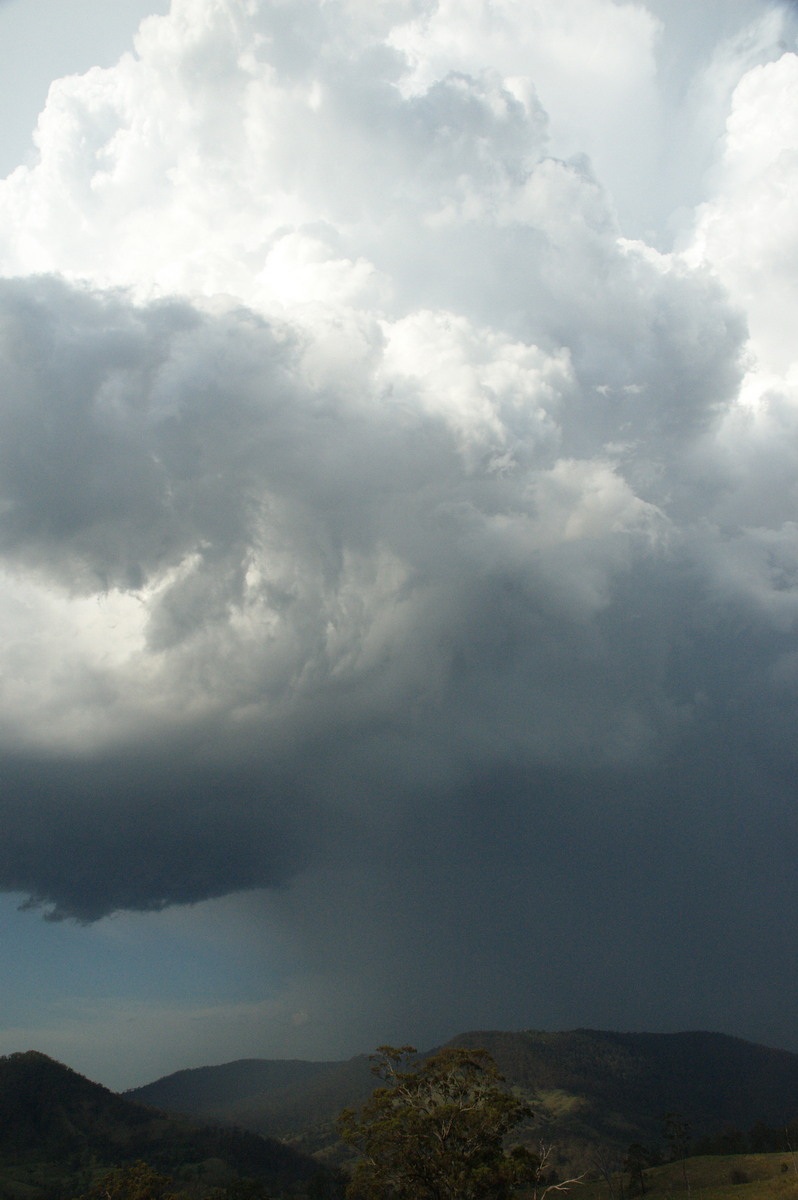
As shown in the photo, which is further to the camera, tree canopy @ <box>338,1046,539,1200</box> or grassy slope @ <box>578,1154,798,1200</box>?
grassy slope @ <box>578,1154,798,1200</box>

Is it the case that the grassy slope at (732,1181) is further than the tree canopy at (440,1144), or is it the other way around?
the grassy slope at (732,1181)

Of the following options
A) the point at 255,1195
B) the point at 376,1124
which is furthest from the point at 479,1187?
the point at 255,1195

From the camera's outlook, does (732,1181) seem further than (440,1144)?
Yes

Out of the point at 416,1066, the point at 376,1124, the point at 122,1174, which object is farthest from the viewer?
the point at 122,1174

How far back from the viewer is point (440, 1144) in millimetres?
59438

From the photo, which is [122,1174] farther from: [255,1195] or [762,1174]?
[762,1174]

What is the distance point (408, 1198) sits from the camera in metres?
59.1

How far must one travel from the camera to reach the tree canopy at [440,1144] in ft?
191

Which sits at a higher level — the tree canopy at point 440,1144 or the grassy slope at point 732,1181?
the tree canopy at point 440,1144

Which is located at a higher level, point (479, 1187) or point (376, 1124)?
point (376, 1124)

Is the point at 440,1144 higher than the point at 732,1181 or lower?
higher

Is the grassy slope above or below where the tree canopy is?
below

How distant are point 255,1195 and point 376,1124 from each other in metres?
116

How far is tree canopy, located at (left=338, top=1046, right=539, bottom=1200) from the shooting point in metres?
58.3
